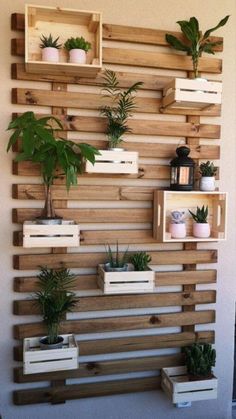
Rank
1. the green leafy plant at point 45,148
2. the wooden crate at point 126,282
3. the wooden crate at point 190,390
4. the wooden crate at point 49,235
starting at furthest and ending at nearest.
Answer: the wooden crate at point 190,390 < the wooden crate at point 126,282 < the wooden crate at point 49,235 < the green leafy plant at point 45,148

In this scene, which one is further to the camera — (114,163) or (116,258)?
(116,258)

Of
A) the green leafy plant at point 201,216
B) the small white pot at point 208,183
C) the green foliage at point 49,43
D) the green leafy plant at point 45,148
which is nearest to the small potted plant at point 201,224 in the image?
the green leafy plant at point 201,216

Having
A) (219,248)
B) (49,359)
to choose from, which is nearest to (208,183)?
(219,248)

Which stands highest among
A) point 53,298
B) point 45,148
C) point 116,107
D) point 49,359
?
point 116,107

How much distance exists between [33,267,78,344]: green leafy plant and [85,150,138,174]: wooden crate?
555 millimetres

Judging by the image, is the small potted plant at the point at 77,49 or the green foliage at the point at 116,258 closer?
the small potted plant at the point at 77,49

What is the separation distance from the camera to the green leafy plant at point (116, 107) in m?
1.75

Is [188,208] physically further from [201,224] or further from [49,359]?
[49,359]

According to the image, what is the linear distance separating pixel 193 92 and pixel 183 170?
381 mm

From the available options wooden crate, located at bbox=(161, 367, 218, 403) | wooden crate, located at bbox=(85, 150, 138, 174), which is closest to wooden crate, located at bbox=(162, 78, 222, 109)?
wooden crate, located at bbox=(85, 150, 138, 174)

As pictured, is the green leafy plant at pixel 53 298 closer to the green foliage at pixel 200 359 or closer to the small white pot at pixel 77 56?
the green foliage at pixel 200 359

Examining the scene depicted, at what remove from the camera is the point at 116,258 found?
1874 mm

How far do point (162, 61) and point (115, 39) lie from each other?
0.88ft

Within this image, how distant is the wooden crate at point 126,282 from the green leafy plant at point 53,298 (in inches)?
7.8
